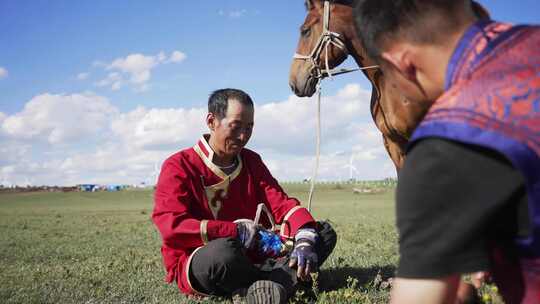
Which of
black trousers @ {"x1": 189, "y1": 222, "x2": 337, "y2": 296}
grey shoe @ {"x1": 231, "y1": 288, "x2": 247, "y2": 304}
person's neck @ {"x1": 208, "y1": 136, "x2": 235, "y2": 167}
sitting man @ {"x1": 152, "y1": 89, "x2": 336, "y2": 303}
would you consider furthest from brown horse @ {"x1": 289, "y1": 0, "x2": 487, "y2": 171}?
grey shoe @ {"x1": 231, "y1": 288, "x2": 247, "y2": 304}

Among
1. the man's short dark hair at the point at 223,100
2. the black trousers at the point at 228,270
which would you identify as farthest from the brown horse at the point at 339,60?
the black trousers at the point at 228,270

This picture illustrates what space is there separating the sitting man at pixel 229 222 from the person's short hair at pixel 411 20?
2.49 m

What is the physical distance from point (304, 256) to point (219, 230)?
720 millimetres

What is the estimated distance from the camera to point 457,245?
140cm

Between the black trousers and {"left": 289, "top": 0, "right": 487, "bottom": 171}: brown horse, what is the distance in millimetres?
1729

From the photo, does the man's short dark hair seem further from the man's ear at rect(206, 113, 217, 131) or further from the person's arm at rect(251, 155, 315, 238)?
the person's arm at rect(251, 155, 315, 238)

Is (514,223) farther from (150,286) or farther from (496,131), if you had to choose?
(150,286)

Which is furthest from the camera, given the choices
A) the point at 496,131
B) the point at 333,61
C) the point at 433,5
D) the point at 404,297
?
the point at 333,61

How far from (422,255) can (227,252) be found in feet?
8.59

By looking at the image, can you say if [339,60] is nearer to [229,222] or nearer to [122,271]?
[229,222]

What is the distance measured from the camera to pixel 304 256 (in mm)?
4000

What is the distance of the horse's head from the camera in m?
5.80

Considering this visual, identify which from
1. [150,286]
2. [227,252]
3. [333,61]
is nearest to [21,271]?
[150,286]

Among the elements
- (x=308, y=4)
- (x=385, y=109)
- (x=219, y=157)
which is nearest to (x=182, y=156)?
(x=219, y=157)
